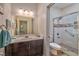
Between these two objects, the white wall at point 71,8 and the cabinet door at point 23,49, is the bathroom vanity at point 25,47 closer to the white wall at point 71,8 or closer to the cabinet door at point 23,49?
the cabinet door at point 23,49

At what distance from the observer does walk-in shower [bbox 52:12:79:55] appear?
4.08 feet

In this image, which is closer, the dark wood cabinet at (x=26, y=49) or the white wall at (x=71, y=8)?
the white wall at (x=71, y=8)

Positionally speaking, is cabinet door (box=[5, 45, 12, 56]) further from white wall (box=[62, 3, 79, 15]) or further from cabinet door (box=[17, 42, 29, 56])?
white wall (box=[62, 3, 79, 15])

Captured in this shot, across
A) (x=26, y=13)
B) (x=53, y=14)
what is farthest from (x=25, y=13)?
(x=53, y=14)

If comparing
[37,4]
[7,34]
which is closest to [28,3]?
[37,4]

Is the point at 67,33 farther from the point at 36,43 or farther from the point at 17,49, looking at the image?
the point at 17,49

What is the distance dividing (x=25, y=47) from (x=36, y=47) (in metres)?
0.18

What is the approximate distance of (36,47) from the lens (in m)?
1.43

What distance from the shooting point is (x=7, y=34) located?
1349 mm

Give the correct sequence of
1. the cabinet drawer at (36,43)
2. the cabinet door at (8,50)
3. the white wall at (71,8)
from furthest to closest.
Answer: the cabinet drawer at (36,43) < the cabinet door at (8,50) < the white wall at (71,8)

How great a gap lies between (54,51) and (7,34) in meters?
0.78

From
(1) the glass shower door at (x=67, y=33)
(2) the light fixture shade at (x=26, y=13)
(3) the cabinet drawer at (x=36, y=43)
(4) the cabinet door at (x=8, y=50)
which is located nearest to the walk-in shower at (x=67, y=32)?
(1) the glass shower door at (x=67, y=33)

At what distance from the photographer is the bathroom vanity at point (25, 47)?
4.40ft

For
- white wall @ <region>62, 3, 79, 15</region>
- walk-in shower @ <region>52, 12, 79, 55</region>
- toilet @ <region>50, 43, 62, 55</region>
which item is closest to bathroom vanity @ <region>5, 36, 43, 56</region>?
toilet @ <region>50, 43, 62, 55</region>
